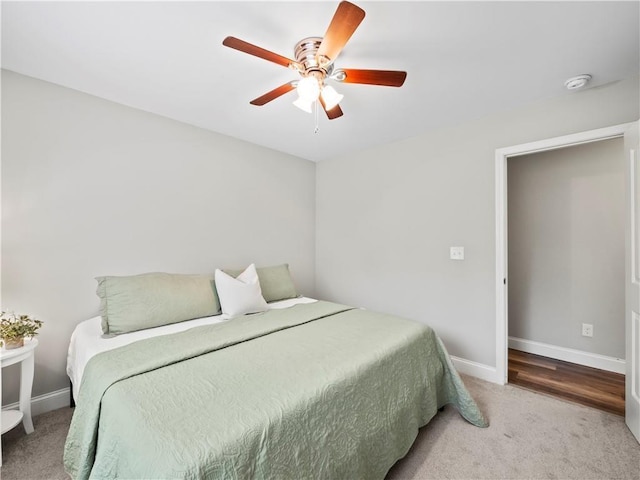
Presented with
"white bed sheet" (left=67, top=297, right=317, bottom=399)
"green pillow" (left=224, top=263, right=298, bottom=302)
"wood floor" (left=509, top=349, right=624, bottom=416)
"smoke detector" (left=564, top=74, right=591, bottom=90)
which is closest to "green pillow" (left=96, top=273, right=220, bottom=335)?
"white bed sheet" (left=67, top=297, right=317, bottom=399)

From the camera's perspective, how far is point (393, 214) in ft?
10.8

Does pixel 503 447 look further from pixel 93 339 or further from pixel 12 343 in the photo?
pixel 12 343

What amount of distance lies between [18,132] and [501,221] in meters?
3.71

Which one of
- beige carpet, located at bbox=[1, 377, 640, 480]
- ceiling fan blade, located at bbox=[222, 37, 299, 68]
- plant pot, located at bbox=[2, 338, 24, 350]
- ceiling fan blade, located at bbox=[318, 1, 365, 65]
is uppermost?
ceiling fan blade, located at bbox=[318, 1, 365, 65]

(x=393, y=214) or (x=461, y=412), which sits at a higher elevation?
(x=393, y=214)

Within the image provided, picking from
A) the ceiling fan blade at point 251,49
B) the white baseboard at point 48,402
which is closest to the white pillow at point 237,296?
the white baseboard at point 48,402

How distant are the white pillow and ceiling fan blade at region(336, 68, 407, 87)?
174 cm

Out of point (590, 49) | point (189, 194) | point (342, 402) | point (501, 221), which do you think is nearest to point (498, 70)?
point (590, 49)

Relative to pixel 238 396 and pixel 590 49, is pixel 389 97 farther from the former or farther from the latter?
pixel 238 396

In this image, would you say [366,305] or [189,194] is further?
[366,305]

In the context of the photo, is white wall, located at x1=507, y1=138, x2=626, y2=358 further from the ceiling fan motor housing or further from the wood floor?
the ceiling fan motor housing

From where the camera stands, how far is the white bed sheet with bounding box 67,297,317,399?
170 centimetres

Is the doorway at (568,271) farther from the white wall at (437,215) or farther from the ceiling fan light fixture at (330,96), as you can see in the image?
the ceiling fan light fixture at (330,96)

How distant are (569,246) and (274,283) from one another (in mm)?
3085
